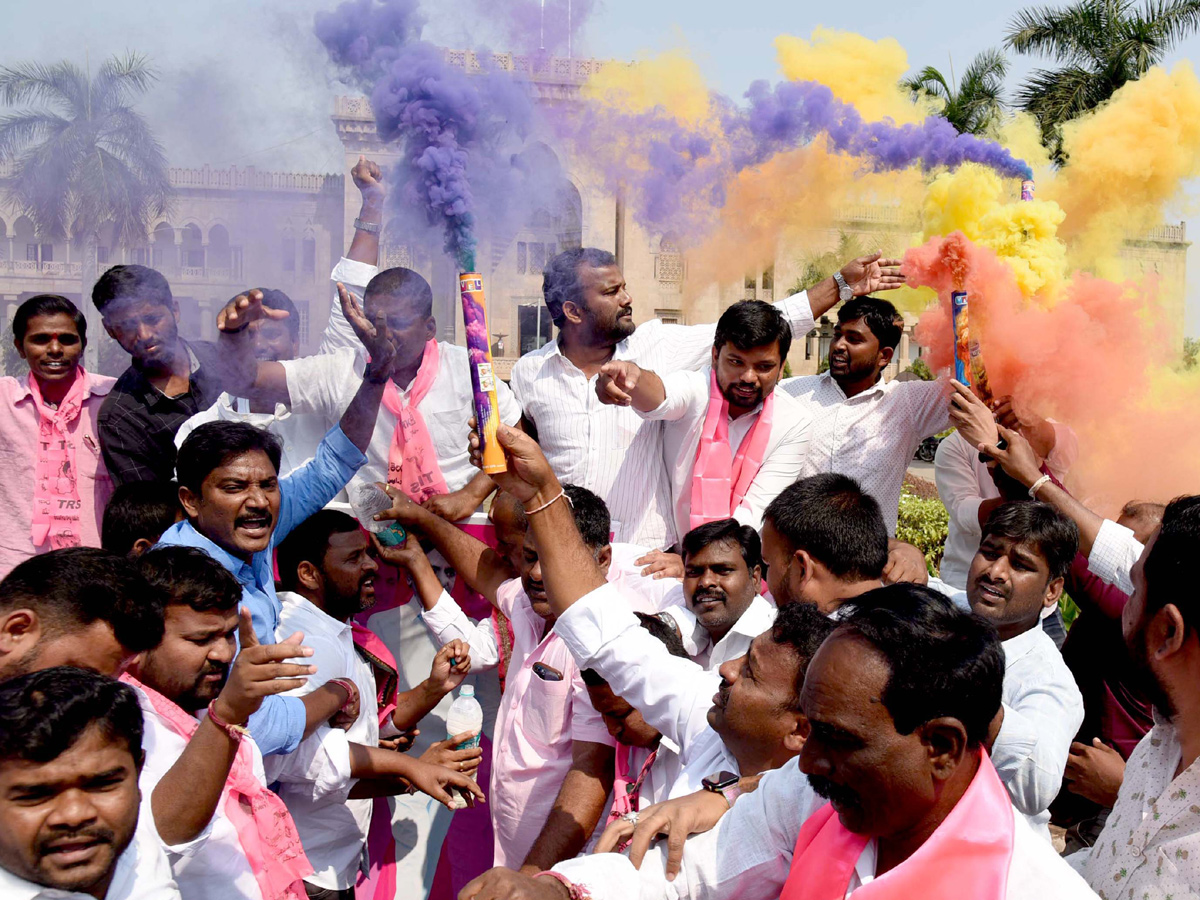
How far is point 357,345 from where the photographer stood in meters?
5.21

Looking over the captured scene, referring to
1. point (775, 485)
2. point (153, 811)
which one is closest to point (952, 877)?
point (153, 811)

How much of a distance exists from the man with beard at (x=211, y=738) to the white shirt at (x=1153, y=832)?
74.3 inches

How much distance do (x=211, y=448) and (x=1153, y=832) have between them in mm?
3053

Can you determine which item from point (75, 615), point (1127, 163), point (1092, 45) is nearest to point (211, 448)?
point (75, 615)

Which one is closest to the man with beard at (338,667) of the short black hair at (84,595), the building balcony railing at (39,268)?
the short black hair at (84,595)

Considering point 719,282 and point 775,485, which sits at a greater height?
point 719,282

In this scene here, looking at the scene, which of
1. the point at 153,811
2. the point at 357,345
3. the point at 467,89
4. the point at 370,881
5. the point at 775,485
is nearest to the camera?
the point at 153,811

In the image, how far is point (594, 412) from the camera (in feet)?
16.4

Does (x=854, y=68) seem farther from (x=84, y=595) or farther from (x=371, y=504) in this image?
(x=84, y=595)

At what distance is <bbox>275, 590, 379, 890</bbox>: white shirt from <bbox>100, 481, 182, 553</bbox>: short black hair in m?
0.52

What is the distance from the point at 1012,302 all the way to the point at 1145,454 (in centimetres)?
124

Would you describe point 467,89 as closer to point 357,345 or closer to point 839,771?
point 357,345

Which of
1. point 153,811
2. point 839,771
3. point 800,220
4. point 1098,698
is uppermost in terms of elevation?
point 800,220

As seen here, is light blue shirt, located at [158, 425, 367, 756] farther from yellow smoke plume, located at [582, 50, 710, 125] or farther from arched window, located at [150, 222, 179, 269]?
yellow smoke plume, located at [582, 50, 710, 125]
